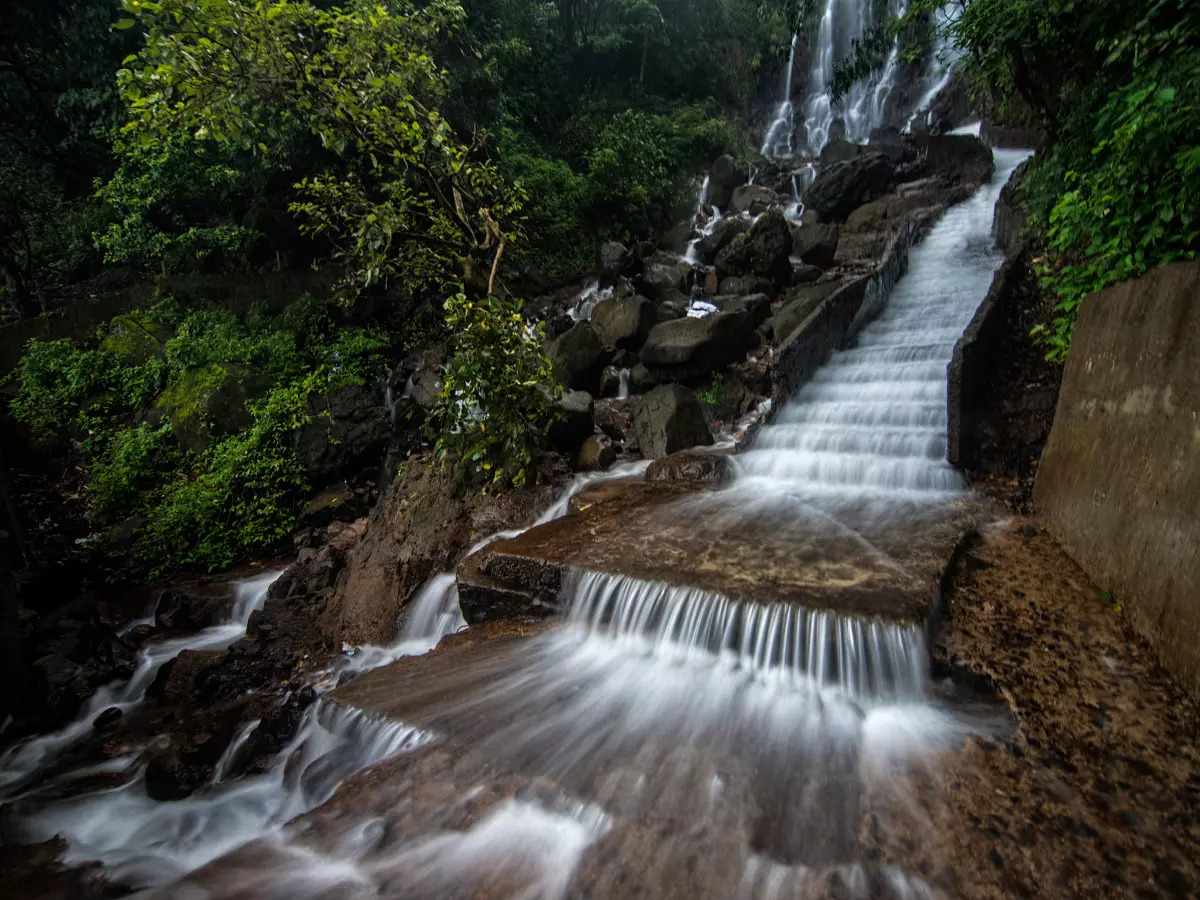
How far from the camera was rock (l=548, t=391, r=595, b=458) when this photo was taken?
7.15 m

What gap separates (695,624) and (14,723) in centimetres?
568

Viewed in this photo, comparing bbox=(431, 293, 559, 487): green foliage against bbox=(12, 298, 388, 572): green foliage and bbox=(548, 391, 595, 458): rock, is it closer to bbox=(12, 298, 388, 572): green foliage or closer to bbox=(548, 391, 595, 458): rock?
bbox=(548, 391, 595, 458): rock

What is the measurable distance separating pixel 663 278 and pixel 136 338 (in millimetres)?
10561

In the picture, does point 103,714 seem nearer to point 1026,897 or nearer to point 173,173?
point 1026,897

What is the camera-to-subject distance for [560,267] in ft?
46.8

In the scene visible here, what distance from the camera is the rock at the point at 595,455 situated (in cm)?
708

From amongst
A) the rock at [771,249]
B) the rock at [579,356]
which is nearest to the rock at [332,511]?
the rock at [579,356]

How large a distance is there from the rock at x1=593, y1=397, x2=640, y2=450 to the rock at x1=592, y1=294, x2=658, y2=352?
47.3 inches

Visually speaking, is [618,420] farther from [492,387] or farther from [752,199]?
[752,199]

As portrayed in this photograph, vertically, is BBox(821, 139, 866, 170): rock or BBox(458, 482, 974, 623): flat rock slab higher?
BBox(821, 139, 866, 170): rock

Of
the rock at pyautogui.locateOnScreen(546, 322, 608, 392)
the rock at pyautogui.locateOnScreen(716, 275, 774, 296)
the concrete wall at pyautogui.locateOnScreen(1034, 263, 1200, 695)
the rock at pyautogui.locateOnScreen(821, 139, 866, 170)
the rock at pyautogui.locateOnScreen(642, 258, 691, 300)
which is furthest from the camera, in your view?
the rock at pyautogui.locateOnScreen(821, 139, 866, 170)

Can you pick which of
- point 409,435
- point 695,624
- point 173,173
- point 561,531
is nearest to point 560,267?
point 409,435

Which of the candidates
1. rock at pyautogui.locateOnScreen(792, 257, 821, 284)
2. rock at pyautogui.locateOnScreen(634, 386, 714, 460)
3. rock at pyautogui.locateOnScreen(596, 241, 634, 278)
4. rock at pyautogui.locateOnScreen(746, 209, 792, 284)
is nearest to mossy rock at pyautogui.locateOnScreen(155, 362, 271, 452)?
rock at pyautogui.locateOnScreen(634, 386, 714, 460)

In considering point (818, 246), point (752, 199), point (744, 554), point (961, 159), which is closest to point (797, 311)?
point (818, 246)
